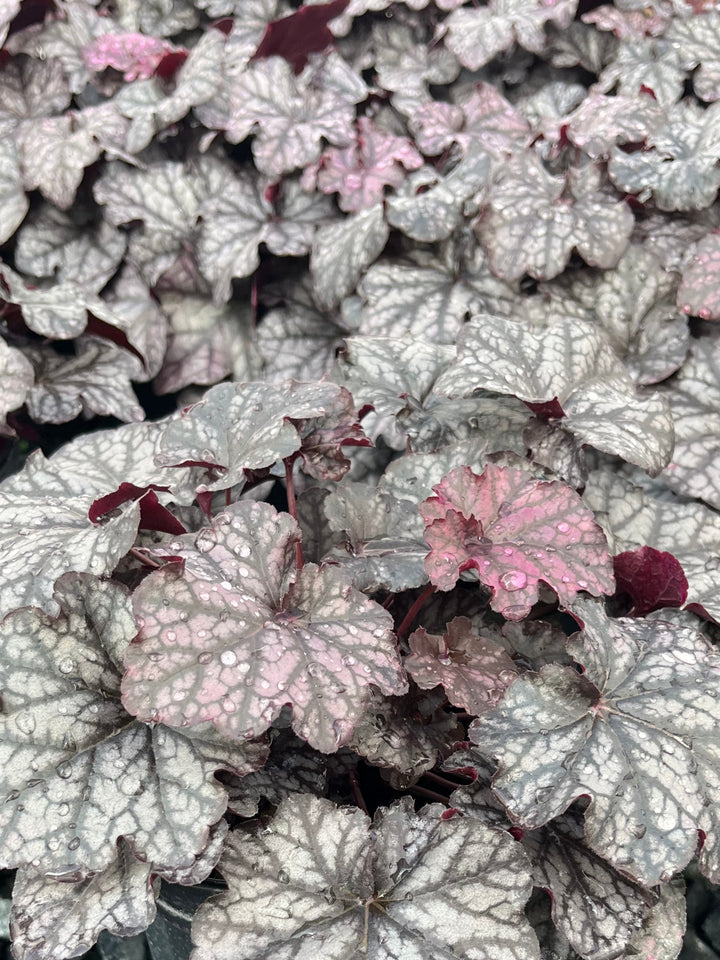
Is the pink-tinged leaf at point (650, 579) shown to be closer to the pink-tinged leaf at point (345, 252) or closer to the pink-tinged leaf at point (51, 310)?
the pink-tinged leaf at point (345, 252)

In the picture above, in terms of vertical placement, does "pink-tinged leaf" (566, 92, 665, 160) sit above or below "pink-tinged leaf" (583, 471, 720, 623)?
above

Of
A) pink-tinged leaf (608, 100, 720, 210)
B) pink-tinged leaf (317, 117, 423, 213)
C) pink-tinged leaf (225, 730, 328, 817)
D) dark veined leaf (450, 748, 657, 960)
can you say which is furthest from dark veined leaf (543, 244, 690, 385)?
pink-tinged leaf (225, 730, 328, 817)

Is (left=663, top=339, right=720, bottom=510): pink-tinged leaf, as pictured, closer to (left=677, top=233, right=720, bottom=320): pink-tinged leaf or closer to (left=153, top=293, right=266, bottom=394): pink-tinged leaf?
(left=677, top=233, right=720, bottom=320): pink-tinged leaf

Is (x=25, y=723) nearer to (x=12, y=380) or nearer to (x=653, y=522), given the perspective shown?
(x=12, y=380)

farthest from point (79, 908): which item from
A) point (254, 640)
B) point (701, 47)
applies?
point (701, 47)

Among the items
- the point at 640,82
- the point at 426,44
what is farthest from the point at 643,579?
the point at 426,44

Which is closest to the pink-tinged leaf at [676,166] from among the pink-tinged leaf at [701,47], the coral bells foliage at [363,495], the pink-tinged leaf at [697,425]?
the coral bells foliage at [363,495]
